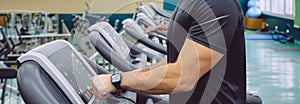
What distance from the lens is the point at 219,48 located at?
1.23m

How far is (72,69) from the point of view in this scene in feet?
3.86

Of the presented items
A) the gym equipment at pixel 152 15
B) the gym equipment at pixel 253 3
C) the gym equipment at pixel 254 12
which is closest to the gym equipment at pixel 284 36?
the gym equipment at pixel 254 12

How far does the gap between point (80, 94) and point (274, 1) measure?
1299cm

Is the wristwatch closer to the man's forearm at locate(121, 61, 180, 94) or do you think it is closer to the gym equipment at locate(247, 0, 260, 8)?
the man's forearm at locate(121, 61, 180, 94)

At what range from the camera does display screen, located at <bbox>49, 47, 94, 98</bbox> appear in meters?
1.09

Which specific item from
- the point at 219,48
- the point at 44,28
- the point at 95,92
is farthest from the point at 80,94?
the point at 44,28

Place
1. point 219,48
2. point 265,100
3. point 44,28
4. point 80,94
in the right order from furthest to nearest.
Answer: point 44,28 < point 265,100 < point 219,48 < point 80,94

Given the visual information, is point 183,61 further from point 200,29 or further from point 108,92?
point 108,92

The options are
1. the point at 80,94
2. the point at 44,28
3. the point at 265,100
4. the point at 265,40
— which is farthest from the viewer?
the point at 265,40

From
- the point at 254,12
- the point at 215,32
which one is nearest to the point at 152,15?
the point at 215,32

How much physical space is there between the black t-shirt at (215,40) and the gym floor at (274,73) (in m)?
3.44

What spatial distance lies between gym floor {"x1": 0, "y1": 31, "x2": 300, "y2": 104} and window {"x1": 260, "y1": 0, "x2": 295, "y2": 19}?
169 cm

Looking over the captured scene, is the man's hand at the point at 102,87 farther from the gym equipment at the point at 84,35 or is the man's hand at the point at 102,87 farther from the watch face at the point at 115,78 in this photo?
the gym equipment at the point at 84,35

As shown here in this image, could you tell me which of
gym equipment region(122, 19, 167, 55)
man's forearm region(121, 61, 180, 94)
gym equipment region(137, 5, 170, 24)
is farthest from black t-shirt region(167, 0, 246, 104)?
gym equipment region(137, 5, 170, 24)
